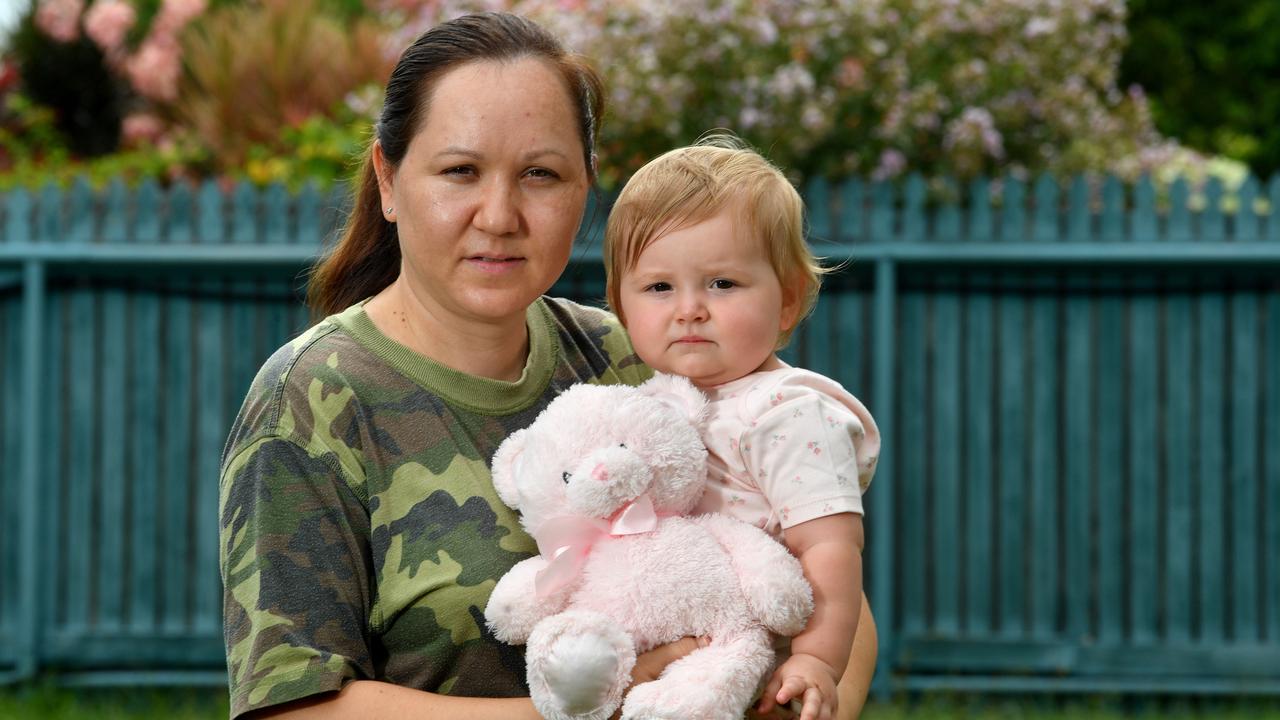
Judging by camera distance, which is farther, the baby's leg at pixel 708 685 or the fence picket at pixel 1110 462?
the fence picket at pixel 1110 462

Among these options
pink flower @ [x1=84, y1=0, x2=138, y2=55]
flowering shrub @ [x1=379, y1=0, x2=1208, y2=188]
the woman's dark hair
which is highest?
pink flower @ [x1=84, y1=0, x2=138, y2=55]

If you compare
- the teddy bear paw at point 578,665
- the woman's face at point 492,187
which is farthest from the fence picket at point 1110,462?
the teddy bear paw at point 578,665

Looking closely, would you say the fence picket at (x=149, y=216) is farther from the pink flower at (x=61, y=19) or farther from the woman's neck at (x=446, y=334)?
the pink flower at (x=61, y=19)

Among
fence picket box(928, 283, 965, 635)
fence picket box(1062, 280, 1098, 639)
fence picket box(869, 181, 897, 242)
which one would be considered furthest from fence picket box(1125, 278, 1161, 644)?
fence picket box(869, 181, 897, 242)

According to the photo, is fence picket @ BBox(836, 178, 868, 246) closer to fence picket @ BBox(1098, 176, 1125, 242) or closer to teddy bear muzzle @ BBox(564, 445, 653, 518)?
fence picket @ BBox(1098, 176, 1125, 242)

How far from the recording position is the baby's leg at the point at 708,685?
7.00 ft

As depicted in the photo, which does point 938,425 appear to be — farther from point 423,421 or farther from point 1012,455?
point 423,421

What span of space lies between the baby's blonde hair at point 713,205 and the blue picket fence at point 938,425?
408 centimetres

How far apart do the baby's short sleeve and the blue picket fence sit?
428cm

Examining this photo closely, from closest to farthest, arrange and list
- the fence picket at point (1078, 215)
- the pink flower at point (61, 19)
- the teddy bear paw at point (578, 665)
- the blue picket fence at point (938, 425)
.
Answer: the teddy bear paw at point (578, 665) < the fence picket at point (1078, 215) < the blue picket fence at point (938, 425) < the pink flower at point (61, 19)

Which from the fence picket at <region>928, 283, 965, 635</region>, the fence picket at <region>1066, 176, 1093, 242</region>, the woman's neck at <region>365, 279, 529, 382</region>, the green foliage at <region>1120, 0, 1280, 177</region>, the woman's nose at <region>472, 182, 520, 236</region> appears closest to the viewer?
the woman's nose at <region>472, 182, 520, 236</region>

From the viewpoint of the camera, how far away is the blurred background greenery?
7273 millimetres

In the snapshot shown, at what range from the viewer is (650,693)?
2.15 metres

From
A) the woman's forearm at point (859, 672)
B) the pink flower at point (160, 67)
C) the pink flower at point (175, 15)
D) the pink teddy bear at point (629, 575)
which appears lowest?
the woman's forearm at point (859, 672)
